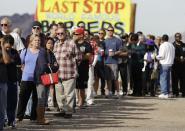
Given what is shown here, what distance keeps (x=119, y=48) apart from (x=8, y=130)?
7.84 metres

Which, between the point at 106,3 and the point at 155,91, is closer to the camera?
the point at 155,91

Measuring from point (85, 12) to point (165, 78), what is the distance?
17.7ft

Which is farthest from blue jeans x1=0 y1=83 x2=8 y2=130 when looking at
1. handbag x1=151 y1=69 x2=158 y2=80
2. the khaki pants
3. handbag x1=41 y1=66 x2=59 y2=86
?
handbag x1=151 y1=69 x2=158 y2=80

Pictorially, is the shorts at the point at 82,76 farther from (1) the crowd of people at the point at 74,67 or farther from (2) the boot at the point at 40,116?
(2) the boot at the point at 40,116

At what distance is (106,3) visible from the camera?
25.0 m

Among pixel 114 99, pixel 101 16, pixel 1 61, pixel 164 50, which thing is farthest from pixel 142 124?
pixel 101 16

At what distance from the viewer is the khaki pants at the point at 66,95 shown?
561 inches

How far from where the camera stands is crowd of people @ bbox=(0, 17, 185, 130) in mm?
12570

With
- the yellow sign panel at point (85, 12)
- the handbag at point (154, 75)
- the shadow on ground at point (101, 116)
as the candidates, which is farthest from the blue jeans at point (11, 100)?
the yellow sign panel at point (85, 12)

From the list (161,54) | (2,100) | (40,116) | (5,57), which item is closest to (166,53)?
(161,54)

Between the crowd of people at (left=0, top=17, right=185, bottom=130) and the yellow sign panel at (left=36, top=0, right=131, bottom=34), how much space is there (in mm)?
2485

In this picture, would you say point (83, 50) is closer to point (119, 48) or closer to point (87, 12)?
point (119, 48)

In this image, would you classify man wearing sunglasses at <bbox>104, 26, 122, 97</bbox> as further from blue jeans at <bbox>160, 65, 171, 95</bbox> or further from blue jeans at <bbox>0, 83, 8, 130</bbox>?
blue jeans at <bbox>0, 83, 8, 130</bbox>

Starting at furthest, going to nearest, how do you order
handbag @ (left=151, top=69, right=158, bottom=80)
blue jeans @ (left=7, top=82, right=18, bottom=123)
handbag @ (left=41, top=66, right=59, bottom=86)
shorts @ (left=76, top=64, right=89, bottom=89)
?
handbag @ (left=151, top=69, right=158, bottom=80) < shorts @ (left=76, top=64, right=89, bottom=89) < handbag @ (left=41, top=66, right=59, bottom=86) < blue jeans @ (left=7, top=82, right=18, bottom=123)
